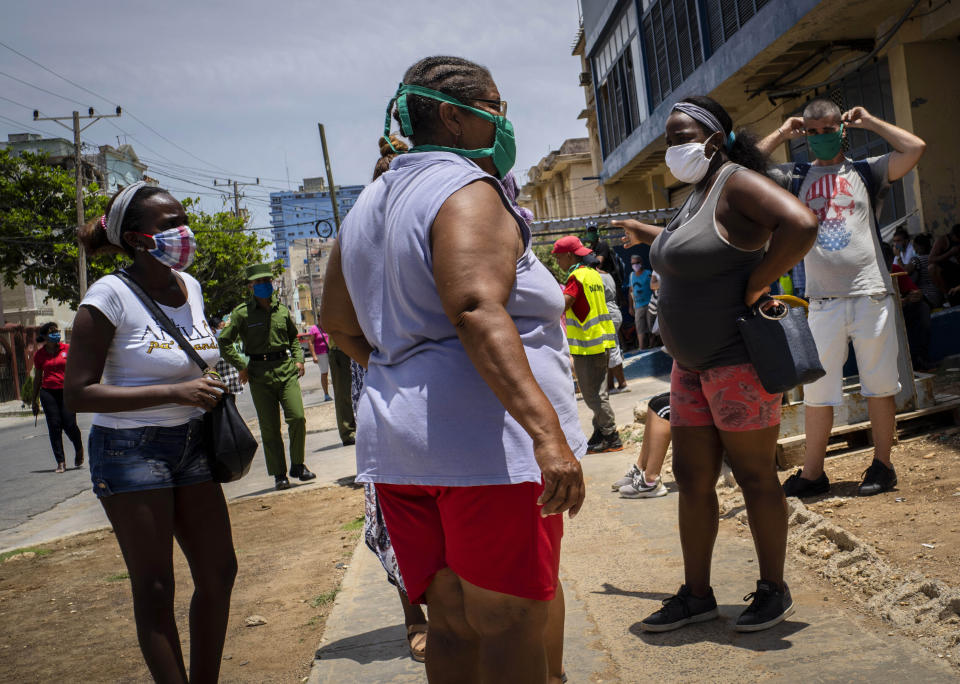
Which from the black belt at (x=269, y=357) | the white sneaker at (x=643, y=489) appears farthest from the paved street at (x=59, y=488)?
the white sneaker at (x=643, y=489)

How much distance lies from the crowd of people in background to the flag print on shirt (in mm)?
10

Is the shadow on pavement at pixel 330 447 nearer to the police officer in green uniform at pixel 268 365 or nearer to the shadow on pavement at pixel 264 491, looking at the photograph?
the shadow on pavement at pixel 264 491

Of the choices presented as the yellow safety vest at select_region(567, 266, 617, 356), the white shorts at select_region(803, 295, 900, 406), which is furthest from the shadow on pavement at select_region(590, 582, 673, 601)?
the yellow safety vest at select_region(567, 266, 617, 356)

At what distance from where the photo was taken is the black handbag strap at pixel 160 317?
277 centimetres

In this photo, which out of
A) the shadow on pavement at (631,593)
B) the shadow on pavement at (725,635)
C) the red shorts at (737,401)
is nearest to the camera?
the shadow on pavement at (725,635)

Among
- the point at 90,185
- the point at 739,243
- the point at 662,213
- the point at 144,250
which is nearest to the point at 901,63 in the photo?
the point at 662,213

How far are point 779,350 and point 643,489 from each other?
8.16 feet

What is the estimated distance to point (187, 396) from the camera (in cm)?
268

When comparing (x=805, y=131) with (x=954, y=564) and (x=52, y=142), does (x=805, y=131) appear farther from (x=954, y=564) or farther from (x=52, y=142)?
(x=52, y=142)

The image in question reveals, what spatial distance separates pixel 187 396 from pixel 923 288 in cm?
926

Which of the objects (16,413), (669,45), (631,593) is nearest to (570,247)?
(631,593)

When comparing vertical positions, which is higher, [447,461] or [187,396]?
A: [187,396]

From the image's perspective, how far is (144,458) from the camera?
2.65 metres

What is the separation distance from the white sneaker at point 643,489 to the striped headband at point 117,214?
3.46 metres
